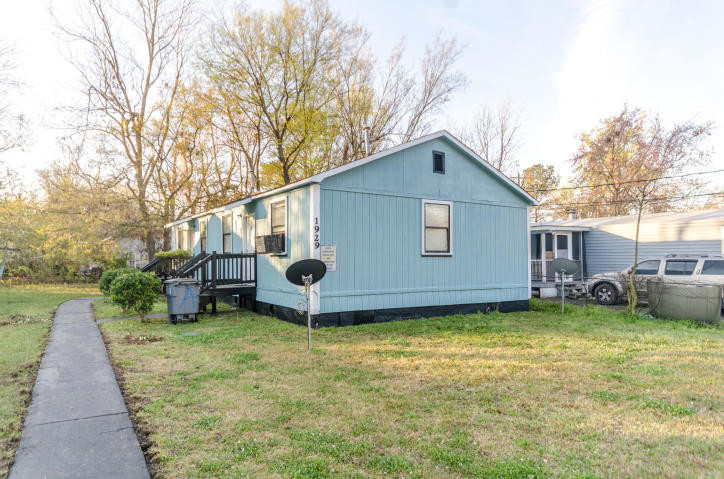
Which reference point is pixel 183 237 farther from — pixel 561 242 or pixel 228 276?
pixel 561 242

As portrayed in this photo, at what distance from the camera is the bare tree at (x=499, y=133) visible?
2778cm

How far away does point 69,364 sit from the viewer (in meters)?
5.91

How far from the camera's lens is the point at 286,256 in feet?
31.7

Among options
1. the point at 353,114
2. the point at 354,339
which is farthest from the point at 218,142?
the point at 354,339

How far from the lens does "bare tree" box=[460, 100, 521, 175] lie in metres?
27.8

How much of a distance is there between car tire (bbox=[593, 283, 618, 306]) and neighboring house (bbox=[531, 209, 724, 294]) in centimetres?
245

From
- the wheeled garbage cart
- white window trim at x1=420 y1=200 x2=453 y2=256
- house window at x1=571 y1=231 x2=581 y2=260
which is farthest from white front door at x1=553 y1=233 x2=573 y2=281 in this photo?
the wheeled garbage cart

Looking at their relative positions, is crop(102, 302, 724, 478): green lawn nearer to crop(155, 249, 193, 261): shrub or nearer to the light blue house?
the light blue house

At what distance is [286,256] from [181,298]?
2.55 metres

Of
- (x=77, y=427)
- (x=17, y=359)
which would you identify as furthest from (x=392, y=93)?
(x=77, y=427)

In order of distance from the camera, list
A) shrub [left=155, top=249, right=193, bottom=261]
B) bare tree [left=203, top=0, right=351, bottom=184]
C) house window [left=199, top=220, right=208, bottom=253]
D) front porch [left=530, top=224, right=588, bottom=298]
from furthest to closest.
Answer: bare tree [left=203, top=0, right=351, bottom=184]
front porch [left=530, top=224, right=588, bottom=298]
house window [left=199, top=220, right=208, bottom=253]
shrub [left=155, top=249, right=193, bottom=261]

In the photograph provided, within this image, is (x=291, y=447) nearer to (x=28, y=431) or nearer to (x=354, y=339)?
A: (x=28, y=431)

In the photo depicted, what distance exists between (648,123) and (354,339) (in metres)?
27.0

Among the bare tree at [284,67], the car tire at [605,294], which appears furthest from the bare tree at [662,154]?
the bare tree at [284,67]
